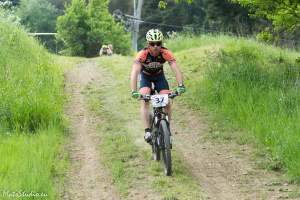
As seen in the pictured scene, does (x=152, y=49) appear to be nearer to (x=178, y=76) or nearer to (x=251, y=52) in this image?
(x=178, y=76)

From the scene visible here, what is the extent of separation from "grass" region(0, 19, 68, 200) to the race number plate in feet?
5.72

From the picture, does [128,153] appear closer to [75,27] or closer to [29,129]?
[29,129]

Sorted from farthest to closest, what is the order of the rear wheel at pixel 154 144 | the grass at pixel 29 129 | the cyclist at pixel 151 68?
the rear wheel at pixel 154 144 → the cyclist at pixel 151 68 → the grass at pixel 29 129

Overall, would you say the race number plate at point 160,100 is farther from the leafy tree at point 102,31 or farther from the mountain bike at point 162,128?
the leafy tree at point 102,31

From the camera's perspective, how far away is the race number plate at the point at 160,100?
768 cm

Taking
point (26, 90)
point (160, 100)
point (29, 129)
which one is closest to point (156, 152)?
point (160, 100)

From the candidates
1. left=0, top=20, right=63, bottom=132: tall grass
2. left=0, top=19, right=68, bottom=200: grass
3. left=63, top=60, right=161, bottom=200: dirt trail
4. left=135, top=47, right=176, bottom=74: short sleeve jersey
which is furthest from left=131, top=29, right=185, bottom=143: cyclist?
left=0, top=20, right=63, bottom=132: tall grass

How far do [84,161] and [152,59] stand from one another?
197 cm

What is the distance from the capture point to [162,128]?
7641mm

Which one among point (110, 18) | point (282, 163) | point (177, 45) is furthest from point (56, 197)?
point (110, 18)

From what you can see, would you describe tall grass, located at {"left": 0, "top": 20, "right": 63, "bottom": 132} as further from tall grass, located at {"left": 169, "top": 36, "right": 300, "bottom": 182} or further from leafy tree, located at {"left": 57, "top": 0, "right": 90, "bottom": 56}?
leafy tree, located at {"left": 57, "top": 0, "right": 90, "bottom": 56}

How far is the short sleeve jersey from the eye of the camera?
8117 mm

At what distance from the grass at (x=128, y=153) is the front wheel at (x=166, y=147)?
13 centimetres

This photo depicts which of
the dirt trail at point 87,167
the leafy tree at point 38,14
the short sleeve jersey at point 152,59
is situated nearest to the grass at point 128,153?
the dirt trail at point 87,167
